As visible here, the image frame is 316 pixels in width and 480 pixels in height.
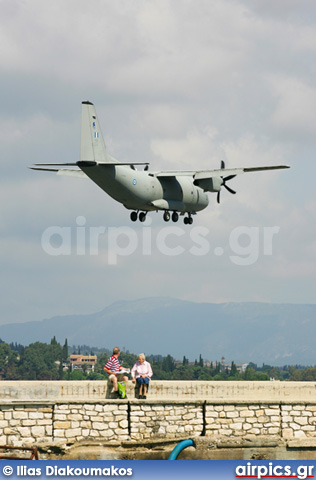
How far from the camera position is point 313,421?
3419 centimetres

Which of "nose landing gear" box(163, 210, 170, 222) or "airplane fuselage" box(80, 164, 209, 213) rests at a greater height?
"airplane fuselage" box(80, 164, 209, 213)

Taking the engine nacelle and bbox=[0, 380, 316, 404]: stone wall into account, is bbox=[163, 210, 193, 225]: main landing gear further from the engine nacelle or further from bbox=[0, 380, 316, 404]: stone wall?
bbox=[0, 380, 316, 404]: stone wall

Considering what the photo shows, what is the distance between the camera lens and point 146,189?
53.8m

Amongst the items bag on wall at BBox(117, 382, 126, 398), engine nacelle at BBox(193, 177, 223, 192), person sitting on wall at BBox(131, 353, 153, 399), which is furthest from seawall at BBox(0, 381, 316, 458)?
engine nacelle at BBox(193, 177, 223, 192)

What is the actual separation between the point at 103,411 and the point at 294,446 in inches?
251

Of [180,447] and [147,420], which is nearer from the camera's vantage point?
[180,447]

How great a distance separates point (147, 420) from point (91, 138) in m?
20.6

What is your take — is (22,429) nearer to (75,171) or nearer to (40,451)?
(40,451)

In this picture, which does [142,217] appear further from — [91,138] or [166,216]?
[91,138]

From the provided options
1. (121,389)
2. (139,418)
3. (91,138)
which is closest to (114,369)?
(121,389)

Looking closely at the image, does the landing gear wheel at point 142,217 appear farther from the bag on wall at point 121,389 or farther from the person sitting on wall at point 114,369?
the bag on wall at point 121,389

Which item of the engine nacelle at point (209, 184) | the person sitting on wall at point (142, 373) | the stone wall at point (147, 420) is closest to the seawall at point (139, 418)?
the stone wall at point (147, 420)

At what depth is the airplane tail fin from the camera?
1964 inches

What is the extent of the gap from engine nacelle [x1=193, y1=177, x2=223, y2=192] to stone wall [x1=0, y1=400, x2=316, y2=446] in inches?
1123
